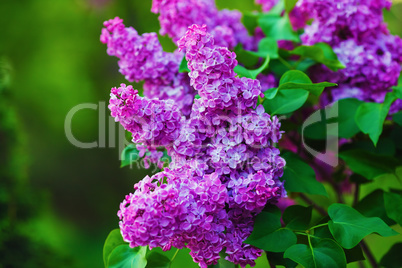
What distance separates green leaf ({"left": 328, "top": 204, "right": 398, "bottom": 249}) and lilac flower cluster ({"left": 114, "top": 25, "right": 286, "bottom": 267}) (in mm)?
74

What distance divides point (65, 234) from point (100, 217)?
32cm

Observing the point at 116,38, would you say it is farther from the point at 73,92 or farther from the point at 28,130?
the point at 28,130

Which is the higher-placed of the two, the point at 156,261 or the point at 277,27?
the point at 277,27

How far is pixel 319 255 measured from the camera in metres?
0.58

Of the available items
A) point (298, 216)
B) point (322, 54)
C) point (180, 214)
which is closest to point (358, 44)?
point (322, 54)

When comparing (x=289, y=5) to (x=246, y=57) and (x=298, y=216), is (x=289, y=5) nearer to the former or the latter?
(x=246, y=57)

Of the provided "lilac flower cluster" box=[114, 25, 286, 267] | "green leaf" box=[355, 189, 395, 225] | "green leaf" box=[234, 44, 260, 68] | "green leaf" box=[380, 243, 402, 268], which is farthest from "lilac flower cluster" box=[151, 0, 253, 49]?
"green leaf" box=[380, 243, 402, 268]

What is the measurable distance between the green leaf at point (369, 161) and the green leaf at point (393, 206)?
0.05 m

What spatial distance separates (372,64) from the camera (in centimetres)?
79

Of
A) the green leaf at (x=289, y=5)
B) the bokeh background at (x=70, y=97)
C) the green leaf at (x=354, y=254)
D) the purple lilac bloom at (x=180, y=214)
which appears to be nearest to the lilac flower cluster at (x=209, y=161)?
the purple lilac bloom at (x=180, y=214)

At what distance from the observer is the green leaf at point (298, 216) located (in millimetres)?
642

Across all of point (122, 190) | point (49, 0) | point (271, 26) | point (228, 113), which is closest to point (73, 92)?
point (49, 0)

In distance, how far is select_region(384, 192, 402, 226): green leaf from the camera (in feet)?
2.24

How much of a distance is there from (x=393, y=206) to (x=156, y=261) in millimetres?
351
